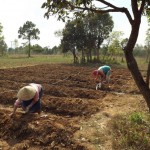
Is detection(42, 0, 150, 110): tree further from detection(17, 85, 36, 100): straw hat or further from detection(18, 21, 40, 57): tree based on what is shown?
detection(18, 21, 40, 57): tree

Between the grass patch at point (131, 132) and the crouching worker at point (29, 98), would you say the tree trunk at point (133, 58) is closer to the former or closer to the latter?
the grass patch at point (131, 132)

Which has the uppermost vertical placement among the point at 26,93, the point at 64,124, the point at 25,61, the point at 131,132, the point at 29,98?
the point at 26,93

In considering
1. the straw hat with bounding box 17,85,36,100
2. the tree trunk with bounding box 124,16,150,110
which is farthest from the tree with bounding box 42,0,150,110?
the straw hat with bounding box 17,85,36,100

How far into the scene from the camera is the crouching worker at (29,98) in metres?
6.73

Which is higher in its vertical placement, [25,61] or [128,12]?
[128,12]

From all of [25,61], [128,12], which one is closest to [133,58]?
[128,12]

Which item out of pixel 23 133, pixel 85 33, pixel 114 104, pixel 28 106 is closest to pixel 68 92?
pixel 114 104

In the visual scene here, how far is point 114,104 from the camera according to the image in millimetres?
9211

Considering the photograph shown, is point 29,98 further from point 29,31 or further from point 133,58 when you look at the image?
point 29,31

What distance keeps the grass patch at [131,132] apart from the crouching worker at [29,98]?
1.97 metres

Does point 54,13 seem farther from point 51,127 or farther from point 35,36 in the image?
point 35,36

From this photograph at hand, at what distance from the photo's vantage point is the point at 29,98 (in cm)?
680

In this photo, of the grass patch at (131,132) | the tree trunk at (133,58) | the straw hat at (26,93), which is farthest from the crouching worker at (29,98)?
the tree trunk at (133,58)

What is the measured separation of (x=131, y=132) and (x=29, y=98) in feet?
8.21
